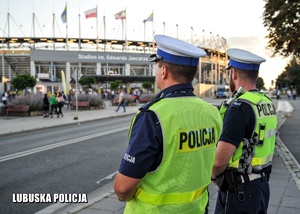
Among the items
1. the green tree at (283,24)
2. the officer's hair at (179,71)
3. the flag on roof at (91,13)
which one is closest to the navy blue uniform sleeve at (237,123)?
the officer's hair at (179,71)

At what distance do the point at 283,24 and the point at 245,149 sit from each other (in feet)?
41.1

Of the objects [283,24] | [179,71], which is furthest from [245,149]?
[283,24]

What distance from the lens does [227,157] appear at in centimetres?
253

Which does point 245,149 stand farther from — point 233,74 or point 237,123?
point 233,74

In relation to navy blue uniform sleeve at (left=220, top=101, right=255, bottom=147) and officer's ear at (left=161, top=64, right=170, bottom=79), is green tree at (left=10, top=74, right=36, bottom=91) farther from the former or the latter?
officer's ear at (left=161, top=64, right=170, bottom=79)

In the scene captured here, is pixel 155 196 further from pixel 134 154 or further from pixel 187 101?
pixel 187 101

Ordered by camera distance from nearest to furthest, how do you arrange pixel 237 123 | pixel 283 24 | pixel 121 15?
pixel 237 123, pixel 283 24, pixel 121 15

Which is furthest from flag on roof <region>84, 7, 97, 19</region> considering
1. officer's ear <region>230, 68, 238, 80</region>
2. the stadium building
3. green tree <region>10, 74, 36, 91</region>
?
officer's ear <region>230, 68, 238, 80</region>

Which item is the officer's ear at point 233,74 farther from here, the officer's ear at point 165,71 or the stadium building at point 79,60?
the stadium building at point 79,60

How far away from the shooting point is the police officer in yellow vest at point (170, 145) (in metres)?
1.76

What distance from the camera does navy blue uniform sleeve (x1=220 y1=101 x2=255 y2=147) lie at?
251 cm

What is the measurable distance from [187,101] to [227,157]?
82 cm

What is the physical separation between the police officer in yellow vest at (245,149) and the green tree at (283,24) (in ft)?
38.1

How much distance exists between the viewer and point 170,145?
179 cm
